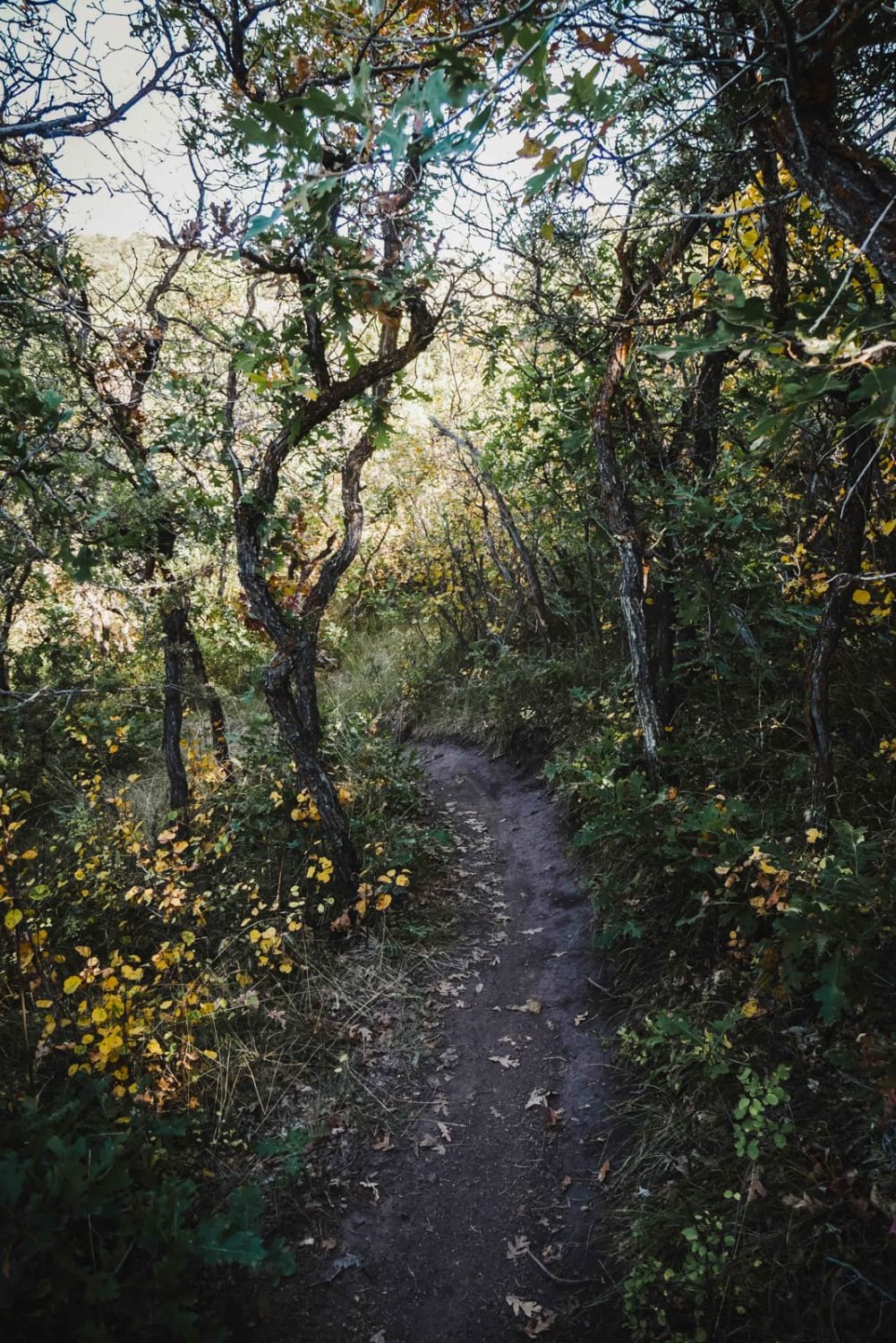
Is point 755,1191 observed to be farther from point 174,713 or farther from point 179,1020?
point 174,713

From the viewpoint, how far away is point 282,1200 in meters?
3.21

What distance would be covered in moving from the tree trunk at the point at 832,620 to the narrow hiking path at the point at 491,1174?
1.99 metres

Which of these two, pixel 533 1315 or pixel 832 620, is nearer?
pixel 533 1315

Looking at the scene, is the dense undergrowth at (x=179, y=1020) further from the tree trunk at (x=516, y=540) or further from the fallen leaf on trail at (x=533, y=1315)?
the tree trunk at (x=516, y=540)

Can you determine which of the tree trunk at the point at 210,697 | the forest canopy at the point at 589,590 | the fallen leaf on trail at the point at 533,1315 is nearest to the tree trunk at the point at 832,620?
the forest canopy at the point at 589,590

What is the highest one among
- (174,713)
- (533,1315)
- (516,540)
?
(516,540)

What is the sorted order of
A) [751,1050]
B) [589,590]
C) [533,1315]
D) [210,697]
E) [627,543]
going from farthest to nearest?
1. [589,590]
2. [210,697]
3. [627,543]
4. [751,1050]
5. [533,1315]

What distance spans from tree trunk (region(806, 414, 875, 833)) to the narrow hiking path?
6.52ft

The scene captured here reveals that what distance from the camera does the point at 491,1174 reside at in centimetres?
329

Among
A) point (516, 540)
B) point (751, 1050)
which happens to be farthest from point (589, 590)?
point (751, 1050)

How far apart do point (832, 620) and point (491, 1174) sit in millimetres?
3388

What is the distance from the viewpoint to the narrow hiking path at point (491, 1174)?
274 centimetres

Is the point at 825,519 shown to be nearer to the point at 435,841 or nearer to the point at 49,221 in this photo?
the point at 435,841

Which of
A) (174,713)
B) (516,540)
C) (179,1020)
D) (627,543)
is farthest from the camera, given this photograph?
(516,540)
